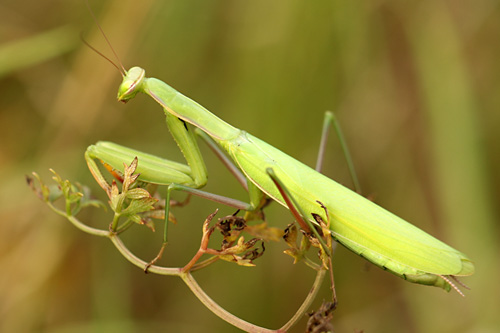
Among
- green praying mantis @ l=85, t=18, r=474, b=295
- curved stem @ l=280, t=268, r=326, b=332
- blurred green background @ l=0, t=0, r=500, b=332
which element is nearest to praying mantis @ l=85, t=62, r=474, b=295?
green praying mantis @ l=85, t=18, r=474, b=295

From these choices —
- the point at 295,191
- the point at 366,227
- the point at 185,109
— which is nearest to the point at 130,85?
the point at 185,109

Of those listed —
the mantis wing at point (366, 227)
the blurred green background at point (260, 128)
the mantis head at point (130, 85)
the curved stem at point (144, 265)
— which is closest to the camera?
the curved stem at point (144, 265)

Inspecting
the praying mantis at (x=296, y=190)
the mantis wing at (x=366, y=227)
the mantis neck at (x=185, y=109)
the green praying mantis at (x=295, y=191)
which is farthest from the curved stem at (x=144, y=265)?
the mantis neck at (x=185, y=109)

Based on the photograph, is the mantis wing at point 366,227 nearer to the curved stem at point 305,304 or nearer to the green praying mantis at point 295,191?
the green praying mantis at point 295,191

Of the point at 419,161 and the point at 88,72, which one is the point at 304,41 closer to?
the point at 419,161

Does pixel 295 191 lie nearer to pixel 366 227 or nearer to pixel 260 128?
pixel 366 227

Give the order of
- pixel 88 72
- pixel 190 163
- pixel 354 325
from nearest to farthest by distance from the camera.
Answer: pixel 190 163 → pixel 354 325 → pixel 88 72

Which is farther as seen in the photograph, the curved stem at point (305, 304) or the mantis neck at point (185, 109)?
the mantis neck at point (185, 109)

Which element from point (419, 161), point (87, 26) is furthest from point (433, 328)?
point (87, 26)

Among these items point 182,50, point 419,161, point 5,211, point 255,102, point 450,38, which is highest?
point 182,50
